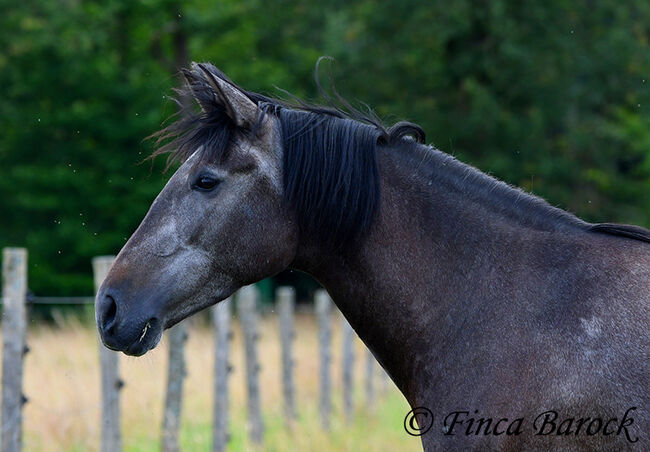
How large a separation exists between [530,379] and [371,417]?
27.9ft

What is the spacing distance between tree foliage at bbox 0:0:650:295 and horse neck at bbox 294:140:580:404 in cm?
2118

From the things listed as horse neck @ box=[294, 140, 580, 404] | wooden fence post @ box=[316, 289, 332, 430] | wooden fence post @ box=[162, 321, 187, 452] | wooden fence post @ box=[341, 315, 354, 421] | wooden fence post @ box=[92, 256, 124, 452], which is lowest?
wooden fence post @ box=[341, 315, 354, 421]

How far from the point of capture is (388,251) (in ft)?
11.3

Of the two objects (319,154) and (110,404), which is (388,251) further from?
(110,404)

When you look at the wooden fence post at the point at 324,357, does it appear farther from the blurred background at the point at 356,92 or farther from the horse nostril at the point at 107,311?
the blurred background at the point at 356,92

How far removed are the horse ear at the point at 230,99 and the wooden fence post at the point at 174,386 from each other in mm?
3544

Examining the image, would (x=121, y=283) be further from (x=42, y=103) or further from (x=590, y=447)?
(x=42, y=103)

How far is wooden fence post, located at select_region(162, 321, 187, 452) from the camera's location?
6730 mm

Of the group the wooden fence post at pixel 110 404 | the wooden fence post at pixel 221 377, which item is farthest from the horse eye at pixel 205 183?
the wooden fence post at pixel 221 377

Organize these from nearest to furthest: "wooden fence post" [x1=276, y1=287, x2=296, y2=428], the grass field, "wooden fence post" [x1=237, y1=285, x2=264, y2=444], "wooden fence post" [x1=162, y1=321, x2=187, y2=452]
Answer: "wooden fence post" [x1=162, y1=321, x2=187, y2=452], the grass field, "wooden fence post" [x1=237, y1=285, x2=264, y2=444], "wooden fence post" [x1=276, y1=287, x2=296, y2=428]

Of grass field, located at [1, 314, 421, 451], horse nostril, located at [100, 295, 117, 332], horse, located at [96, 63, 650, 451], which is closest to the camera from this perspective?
horse, located at [96, 63, 650, 451]

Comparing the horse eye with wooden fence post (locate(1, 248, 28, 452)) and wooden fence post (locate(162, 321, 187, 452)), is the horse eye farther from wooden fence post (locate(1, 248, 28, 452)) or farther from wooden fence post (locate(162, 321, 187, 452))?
wooden fence post (locate(162, 321, 187, 452))

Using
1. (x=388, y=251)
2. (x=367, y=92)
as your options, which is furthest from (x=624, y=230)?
(x=367, y=92)

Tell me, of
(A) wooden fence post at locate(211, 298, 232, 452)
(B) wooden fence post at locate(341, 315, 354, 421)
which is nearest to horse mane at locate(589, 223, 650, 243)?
(A) wooden fence post at locate(211, 298, 232, 452)
